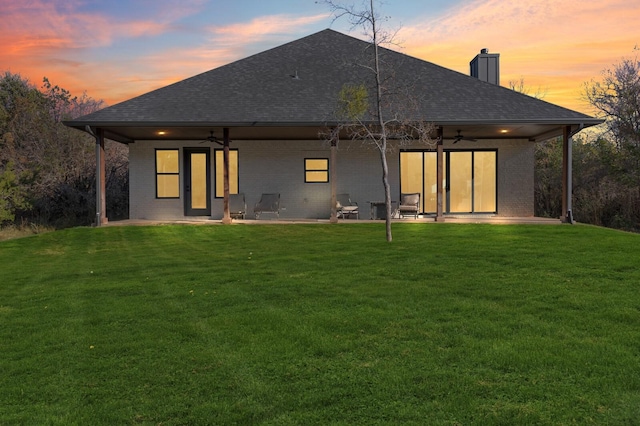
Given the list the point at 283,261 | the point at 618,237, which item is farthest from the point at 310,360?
the point at 618,237

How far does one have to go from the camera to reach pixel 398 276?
7781 mm

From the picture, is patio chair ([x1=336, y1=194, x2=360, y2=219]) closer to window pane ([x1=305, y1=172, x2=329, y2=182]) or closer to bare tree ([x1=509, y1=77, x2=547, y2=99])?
window pane ([x1=305, y1=172, x2=329, y2=182])

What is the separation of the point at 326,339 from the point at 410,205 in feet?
41.9

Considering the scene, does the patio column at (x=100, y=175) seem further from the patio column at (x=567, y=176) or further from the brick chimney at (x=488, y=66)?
the brick chimney at (x=488, y=66)

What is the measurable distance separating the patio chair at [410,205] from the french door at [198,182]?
21.6 ft

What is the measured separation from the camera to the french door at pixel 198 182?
18.6 meters

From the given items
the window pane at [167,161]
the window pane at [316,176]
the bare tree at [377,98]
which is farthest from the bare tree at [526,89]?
the window pane at [167,161]

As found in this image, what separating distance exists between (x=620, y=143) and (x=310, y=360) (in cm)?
2249

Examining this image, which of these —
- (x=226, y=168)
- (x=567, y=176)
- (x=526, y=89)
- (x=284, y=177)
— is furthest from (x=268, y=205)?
(x=526, y=89)

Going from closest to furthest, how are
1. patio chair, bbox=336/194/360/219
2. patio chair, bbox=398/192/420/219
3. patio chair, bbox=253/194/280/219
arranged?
patio chair, bbox=398/192/420/219 → patio chair, bbox=336/194/360/219 → patio chair, bbox=253/194/280/219

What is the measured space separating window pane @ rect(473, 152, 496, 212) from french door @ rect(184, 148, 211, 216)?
9.23m

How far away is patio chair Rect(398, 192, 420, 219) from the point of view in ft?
55.9

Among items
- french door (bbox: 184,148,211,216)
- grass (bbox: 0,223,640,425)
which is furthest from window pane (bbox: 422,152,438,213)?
grass (bbox: 0,223,640,425)

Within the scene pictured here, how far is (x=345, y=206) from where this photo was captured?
1769cm
